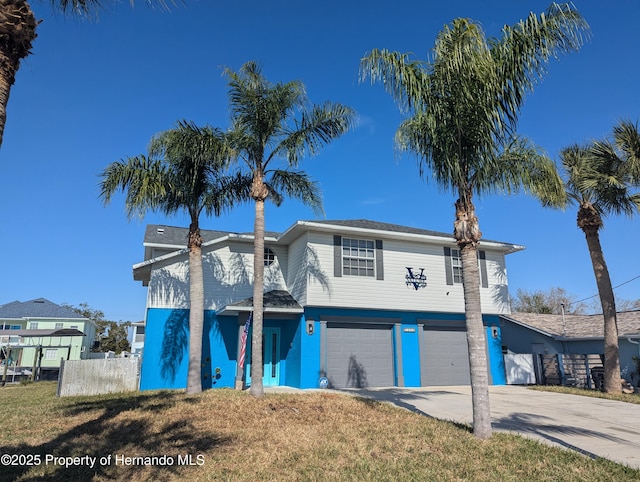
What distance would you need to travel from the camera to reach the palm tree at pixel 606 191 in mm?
14328

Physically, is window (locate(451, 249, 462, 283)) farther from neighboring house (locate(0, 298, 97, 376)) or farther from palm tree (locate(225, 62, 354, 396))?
neighboring house (locate(0, 298, 97, 376))

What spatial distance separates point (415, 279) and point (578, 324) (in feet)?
37.7

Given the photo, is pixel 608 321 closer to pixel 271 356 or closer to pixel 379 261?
pixel 379 261

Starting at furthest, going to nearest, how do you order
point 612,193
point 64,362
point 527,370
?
point 527,370 < point 612,193 < point 64,362

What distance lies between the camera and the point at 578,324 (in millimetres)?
22469

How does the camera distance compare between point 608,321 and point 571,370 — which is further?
point 571,370

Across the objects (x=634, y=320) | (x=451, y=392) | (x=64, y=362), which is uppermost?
(x=634, y=320)

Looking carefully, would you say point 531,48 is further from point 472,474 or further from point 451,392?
point 451,392

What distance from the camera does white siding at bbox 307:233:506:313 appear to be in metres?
16.0

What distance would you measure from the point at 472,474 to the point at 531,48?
23.8 feet

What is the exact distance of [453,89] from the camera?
8141 mm

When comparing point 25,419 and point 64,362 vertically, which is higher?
point 64,362

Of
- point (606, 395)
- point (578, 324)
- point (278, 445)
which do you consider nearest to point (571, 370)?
point (606, 395)

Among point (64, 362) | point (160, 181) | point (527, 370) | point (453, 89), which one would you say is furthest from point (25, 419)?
point (527, 370)
